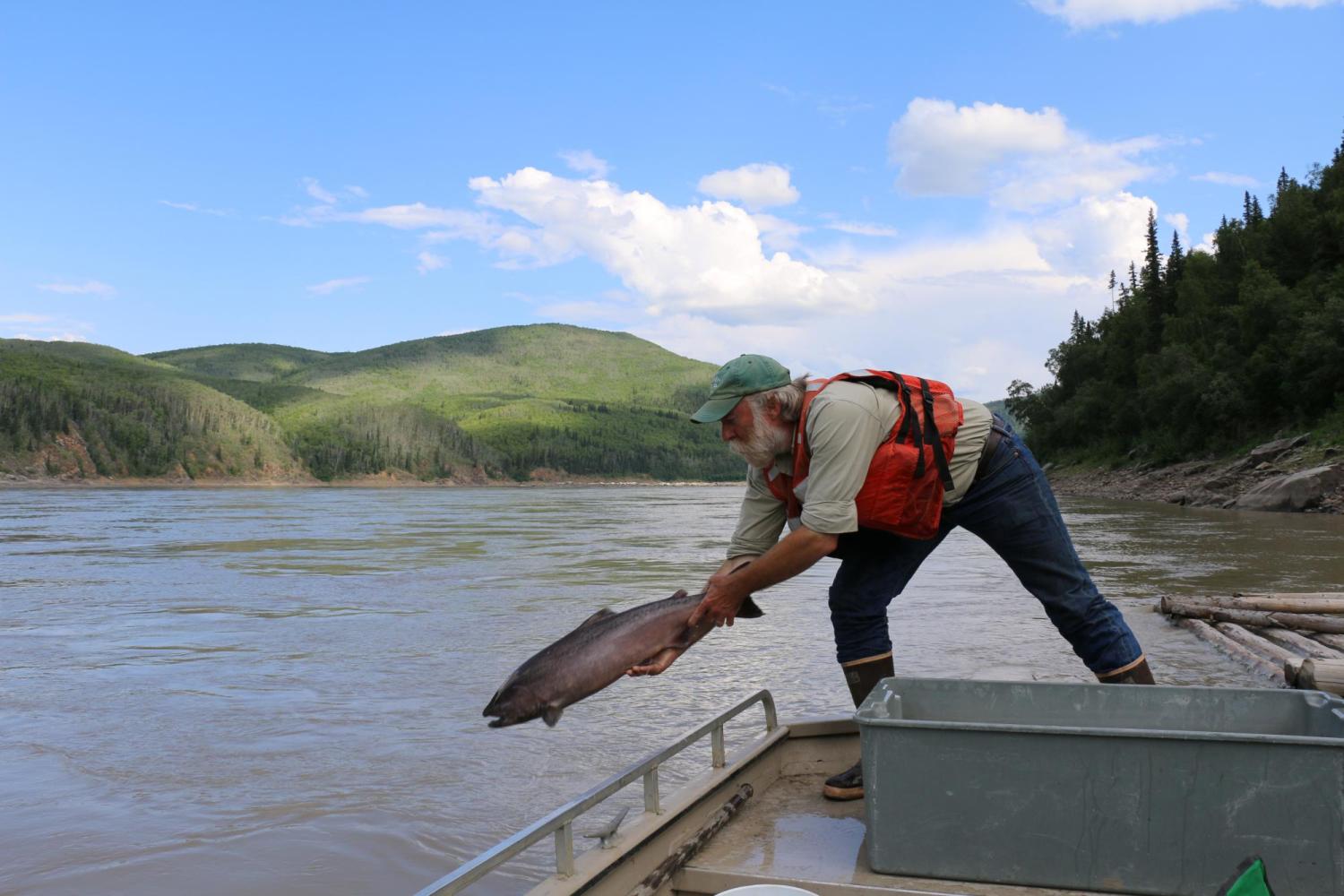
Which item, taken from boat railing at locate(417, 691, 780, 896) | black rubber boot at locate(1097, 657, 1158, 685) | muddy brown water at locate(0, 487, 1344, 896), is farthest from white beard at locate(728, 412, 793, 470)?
muddy brown water at locate(0, 487, 1344, 896)

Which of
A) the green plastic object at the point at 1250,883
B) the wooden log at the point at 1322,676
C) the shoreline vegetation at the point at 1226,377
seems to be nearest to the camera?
the green plastic object at the point at 1250,883

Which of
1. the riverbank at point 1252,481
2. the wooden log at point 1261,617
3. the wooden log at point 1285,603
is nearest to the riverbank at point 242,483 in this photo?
the riverbank at point 1252,481

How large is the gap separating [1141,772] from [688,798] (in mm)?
1567

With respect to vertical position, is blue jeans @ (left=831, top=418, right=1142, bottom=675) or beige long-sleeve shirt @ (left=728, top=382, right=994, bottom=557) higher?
beige long-sleeve shirt @ (left=728, top=382, right=994, bottom=557)

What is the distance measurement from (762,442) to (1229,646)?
29.6ft

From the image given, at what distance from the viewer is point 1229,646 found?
35.4 ft

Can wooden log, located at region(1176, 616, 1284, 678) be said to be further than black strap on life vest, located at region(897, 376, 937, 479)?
Yes

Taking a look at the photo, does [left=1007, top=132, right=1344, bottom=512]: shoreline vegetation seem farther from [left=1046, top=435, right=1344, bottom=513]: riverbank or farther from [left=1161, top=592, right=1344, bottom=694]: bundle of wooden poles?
[left=1161, top=592, right=1344, bottom=694]: bundle of wooden poles

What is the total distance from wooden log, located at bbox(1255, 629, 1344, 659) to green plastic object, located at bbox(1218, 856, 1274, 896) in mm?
7838

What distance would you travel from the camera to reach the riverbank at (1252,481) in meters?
36.2

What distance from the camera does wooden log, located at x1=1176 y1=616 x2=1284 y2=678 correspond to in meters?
9.48

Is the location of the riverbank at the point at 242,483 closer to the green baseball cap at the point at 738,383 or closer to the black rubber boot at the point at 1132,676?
the green baseball cap at the point at 738,383

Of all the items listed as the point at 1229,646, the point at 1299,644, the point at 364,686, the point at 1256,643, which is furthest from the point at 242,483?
the point at 1299,644

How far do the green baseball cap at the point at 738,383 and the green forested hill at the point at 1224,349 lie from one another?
160 feet
